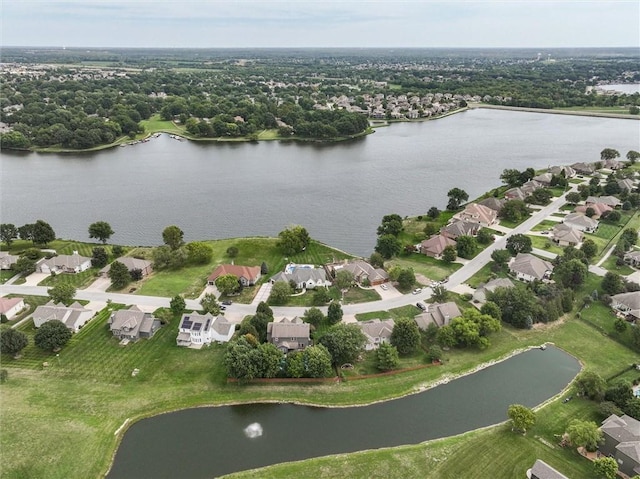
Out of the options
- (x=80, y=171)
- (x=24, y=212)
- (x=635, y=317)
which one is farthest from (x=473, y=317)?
(x=80, y=171)

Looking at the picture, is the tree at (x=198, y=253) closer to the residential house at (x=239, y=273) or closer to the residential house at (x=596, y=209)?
the residential house at (x=239, y=273)

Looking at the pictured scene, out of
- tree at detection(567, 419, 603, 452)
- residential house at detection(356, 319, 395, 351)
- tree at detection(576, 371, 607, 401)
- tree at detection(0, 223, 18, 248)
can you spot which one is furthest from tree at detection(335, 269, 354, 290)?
tree at detection(0, 223, 18, 248)

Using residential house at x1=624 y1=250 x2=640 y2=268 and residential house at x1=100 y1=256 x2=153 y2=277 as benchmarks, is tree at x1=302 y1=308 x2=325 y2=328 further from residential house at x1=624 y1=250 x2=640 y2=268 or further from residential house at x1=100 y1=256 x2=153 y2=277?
residential house at x1=624 y1=250 x2=640 y2=268

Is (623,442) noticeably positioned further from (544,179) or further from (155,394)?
(544,179)

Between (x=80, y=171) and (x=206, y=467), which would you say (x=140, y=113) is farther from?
(x=206, y=467)

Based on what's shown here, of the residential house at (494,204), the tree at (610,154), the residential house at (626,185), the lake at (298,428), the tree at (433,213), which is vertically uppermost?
the tree at (610,154)

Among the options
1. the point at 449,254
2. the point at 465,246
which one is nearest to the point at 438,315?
the point at 449,254

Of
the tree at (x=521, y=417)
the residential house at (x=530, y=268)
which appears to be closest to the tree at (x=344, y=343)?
the tree at (x=521, y=417)
